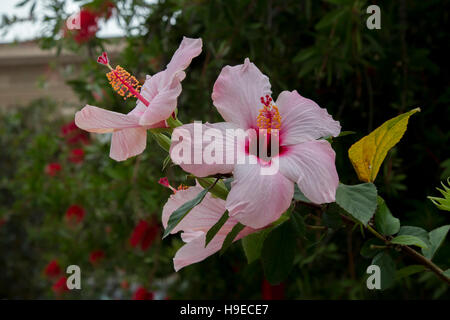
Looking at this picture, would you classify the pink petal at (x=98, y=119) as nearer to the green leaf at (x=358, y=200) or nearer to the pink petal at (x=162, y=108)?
the pink petal at (x=162, y=108)

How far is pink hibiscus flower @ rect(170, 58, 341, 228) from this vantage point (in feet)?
1.00

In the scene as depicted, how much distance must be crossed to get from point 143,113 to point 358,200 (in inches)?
6.0

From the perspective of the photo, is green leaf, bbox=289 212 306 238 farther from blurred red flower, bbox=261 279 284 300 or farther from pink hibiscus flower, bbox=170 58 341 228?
blurred red flower, bbox=261 279 284 300

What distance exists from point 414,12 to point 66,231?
1.22 meters

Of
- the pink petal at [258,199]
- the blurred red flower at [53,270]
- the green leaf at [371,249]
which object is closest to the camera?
the pink petal at [258,199]

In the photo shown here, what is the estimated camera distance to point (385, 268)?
38 centimetres

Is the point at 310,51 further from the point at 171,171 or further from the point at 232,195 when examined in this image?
the point at 232,195

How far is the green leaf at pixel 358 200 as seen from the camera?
1.05 ft

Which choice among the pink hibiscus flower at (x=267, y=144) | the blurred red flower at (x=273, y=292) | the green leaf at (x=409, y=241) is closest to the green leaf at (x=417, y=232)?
the green leaf at (x=409, y=241)

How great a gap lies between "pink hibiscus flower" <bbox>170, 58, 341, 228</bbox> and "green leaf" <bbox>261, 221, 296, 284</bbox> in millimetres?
66

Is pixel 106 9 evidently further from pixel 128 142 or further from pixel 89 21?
pixel 128 142

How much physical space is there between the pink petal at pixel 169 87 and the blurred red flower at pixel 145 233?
2.95ft

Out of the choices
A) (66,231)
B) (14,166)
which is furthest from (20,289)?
(66,231)

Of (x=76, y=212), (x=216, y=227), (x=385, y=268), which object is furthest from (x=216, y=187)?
(x=76, y=212)
